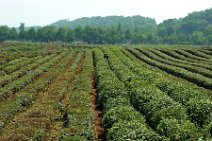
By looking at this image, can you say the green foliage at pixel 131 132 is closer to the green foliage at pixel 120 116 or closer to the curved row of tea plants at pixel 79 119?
the green foliage at pixel 120 116

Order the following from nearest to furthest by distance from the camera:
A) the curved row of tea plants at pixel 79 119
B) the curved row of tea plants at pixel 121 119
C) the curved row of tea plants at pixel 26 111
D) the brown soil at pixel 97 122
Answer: the curved row of tea plants at pixel 121 119, the curved row of tea plants at pixel 79 119, the curved row of tea plants at pixel 26 111, the brown soil at pixel 97 122

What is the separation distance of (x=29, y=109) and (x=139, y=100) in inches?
307

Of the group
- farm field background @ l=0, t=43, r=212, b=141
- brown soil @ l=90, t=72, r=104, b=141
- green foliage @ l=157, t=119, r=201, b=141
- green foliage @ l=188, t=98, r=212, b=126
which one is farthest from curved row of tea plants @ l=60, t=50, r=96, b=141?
green foliage @ l=188, t=98, r=212, b=126

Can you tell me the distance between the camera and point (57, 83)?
41656 millimetres

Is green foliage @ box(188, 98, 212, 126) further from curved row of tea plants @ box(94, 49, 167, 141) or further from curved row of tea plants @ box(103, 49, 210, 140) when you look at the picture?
curved row of tea plants @ box(94, 49, 167, 141)

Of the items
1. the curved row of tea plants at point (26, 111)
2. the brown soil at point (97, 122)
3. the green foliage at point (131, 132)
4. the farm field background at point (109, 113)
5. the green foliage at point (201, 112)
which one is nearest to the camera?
the green foliage at point (131, 132)

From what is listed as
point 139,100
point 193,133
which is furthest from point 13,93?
point 193,133

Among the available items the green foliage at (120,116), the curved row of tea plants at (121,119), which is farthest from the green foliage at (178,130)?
the green foliage at (120,116)

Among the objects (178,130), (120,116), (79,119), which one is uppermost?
(178,130)

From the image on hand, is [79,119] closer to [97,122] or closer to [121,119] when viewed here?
[97,122]

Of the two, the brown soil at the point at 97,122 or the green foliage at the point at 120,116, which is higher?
the green foliage at the point at 120,116

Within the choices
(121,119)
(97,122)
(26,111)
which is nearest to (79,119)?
(97,122)

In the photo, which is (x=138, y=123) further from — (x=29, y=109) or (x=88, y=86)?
(x=88, y=86)

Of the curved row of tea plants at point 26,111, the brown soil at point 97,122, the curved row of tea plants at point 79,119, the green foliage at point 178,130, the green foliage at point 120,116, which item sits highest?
the green foliage at point 178,130
